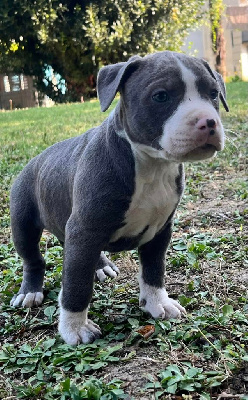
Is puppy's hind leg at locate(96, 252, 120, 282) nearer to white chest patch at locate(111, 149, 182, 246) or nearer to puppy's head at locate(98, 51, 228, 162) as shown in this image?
white chest patch at locate(111, 149, 182, 246)

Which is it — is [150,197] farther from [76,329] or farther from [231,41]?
[231,41]

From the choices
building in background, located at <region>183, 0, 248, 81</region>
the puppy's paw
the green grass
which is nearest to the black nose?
the green grass

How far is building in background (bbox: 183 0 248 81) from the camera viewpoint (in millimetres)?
24906

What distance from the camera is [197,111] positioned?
2391mm

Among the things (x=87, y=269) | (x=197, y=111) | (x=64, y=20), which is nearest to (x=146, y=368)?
(x=87, y=269)

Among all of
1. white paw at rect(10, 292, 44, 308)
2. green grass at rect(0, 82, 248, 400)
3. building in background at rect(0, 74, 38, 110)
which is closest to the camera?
green grass at rect(0, 82, 248, 400)

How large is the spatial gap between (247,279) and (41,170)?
4.85 ft

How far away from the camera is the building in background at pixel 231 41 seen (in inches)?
981

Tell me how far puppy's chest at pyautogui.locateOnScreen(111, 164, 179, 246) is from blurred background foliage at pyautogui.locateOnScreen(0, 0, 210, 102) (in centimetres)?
1446

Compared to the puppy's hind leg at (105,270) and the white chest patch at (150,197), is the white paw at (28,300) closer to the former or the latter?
the puppy's hind leg at (105,270)

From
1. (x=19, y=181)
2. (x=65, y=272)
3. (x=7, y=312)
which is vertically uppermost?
(x=19, y=181)

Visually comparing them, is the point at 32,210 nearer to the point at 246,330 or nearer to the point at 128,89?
the point at 128,89

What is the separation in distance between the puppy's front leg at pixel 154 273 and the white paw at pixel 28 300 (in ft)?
2.24

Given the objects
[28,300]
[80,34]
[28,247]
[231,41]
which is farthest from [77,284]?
[231,41]
